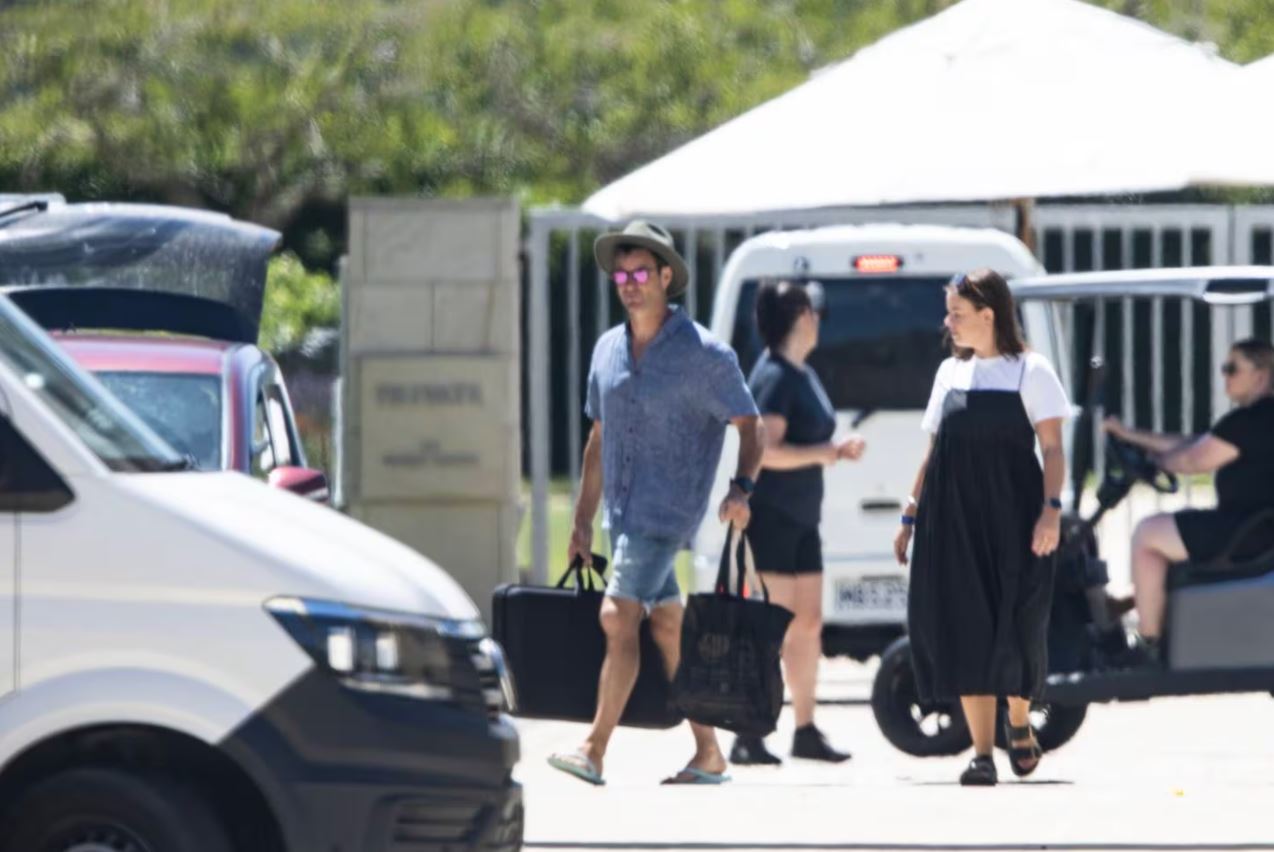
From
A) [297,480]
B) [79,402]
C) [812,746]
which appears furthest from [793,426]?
[79,402]

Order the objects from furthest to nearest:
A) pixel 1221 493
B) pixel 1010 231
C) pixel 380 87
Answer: pixel 380 87, pixel 1010 231, pixel 1221 493

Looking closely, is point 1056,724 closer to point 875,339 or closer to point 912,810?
point 912,810

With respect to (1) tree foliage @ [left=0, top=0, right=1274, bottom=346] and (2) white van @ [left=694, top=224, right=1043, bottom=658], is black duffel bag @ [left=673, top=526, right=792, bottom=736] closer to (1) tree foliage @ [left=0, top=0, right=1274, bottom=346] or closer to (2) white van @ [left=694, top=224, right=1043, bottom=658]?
(2) white van @ [left=694, top=224, right=1043, bottom=658]

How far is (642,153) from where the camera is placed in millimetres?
25000

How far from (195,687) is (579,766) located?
3.30 metres

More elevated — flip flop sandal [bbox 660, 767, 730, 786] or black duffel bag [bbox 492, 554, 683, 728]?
black duffel bag [bbox 492, 554, 683, 728]

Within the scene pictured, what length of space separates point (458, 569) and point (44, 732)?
27.2 ft

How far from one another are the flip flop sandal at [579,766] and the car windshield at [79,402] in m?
2.78

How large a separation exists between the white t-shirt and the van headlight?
129 inches

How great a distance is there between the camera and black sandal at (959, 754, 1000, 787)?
9.48 metres

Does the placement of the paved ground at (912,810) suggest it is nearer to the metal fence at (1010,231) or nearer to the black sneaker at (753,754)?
the black sneaker at (753,754)

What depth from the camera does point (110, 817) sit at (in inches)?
245

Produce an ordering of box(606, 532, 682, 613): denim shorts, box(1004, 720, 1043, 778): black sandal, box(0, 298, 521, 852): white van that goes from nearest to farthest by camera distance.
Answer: box(0, 298, 521, 852): white van
box(606, 532, 682, 613): denim shorts
box(1004, 720, 1043, 778): black sandal

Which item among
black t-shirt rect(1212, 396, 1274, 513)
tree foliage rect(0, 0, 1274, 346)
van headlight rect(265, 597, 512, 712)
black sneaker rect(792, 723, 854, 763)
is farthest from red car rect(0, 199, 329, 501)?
tree foliage rect(0, 0, 1274, 346)
